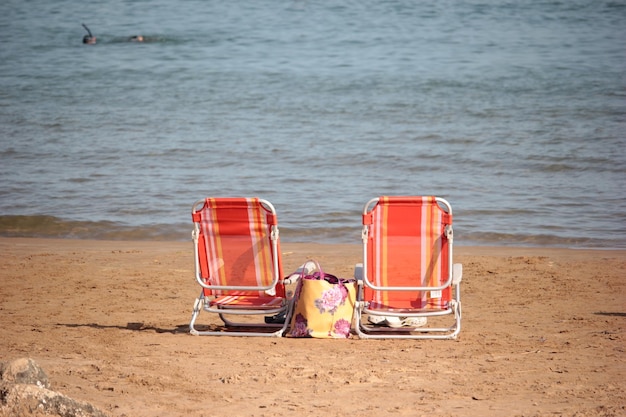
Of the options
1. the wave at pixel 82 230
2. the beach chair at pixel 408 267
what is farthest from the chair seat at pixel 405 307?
the wave at pixel 82 230

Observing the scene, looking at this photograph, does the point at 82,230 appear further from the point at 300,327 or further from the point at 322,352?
the point at 322,352

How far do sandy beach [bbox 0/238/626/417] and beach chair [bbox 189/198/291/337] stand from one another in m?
0.24

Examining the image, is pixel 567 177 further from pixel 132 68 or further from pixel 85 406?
pixel 132 68

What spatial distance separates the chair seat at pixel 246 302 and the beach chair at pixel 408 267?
56 centimetres

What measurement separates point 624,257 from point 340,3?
99.9 ft

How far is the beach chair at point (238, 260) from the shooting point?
228 inches

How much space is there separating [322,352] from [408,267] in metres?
0.87

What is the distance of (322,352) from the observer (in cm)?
544

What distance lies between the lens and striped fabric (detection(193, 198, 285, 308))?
5.79 meters

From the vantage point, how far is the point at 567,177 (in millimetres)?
13352

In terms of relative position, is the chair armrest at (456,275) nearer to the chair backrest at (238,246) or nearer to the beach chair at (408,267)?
the beach chair at (408,267)

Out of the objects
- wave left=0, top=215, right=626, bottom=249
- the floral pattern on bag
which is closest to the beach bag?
the floral pattern on bag

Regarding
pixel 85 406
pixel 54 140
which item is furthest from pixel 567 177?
pixel 85 406

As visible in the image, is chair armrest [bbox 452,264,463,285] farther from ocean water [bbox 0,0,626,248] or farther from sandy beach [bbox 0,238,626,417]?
ocean water [bbox 0,0,626,248]
